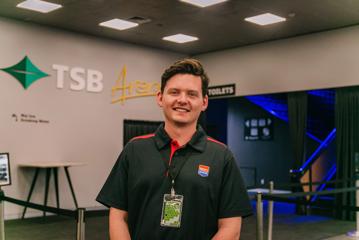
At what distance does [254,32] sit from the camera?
7.65 m

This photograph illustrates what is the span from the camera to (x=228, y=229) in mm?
1614

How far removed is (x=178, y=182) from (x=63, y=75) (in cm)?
647

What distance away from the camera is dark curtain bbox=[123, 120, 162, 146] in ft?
28.2

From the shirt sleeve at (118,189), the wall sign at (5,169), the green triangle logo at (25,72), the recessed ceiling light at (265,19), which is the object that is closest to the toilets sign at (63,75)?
the green triangle logo at (25,72)

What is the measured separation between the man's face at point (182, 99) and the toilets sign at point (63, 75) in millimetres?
5991

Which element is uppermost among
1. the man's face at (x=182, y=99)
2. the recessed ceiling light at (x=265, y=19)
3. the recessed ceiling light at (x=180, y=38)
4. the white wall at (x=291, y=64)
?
the recessed ceiling light at (x=265, y=19)

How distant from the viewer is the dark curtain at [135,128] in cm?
859

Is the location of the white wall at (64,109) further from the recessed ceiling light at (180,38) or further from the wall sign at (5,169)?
the recessed ceiling light at (180,38)

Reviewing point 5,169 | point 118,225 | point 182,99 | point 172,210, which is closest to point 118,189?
point 118,225

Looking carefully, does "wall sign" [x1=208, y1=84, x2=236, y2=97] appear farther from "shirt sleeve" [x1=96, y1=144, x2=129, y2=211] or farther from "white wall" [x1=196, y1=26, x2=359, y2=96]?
"shirt sleeve" [x1=96, y1=144, x2=129, y2=211]

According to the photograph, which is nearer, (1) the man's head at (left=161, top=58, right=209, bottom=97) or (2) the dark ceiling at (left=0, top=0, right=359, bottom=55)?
(1) the man's head at (left=161, top=58, right=209, bottom=97)

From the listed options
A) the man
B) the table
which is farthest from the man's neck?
the table

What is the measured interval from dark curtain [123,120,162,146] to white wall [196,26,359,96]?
64.1 inches

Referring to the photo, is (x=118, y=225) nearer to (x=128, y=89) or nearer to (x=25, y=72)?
(x=25, y=72)
